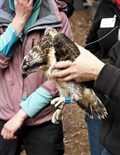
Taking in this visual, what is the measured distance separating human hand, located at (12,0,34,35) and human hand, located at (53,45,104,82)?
561 millimetres

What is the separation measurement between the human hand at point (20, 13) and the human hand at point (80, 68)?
0.56 m

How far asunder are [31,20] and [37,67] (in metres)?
0.57

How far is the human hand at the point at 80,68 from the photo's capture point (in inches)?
52.8

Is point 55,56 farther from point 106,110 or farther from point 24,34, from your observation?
point 24,34

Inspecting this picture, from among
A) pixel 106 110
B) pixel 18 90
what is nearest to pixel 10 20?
pixel 18 90

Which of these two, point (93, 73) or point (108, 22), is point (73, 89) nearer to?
point (93, 73)

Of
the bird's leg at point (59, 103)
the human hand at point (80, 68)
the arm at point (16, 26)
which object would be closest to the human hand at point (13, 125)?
the arm at point (16, 26)

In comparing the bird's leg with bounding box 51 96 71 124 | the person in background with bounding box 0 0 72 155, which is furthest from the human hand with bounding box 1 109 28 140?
the bird's leg with bounding box 51 96 71 124

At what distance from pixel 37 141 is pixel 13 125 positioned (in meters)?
0.17

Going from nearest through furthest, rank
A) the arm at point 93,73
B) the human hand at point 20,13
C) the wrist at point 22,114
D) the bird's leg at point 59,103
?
the arm at point 93,73, the bird's leg at point 59,103, the human hand at point 20,13, the wrist at point 22,114

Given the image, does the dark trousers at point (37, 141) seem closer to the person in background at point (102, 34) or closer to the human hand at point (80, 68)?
the person in background at point (102, 34)

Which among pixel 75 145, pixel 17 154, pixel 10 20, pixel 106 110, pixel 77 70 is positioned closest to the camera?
pixel 77 70

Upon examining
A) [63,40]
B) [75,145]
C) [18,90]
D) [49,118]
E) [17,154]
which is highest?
[63,40]

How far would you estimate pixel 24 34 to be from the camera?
1.94m
